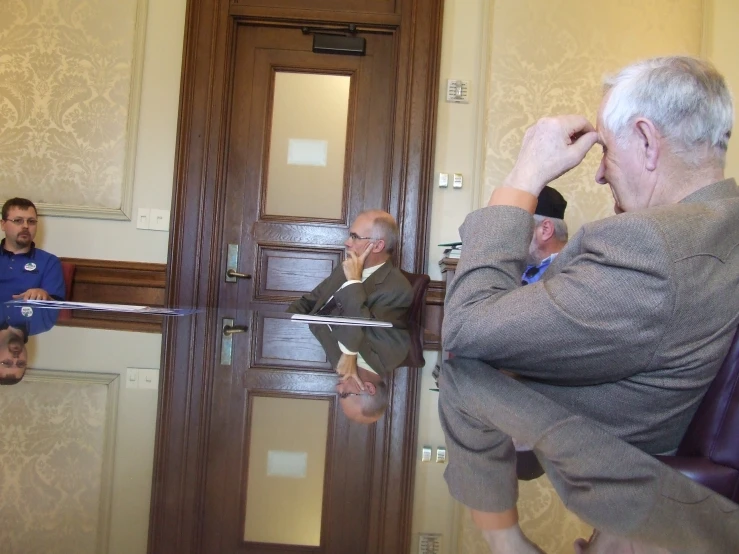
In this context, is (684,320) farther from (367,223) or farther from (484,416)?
(367,223)

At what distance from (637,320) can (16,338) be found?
42.9 inches

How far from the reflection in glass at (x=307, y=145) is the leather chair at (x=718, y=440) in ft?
12.4

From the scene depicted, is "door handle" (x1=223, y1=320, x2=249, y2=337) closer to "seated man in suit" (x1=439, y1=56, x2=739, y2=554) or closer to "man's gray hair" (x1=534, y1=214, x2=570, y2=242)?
"seated man in suit" (x1=439, y1=56, x2=739, y2=554)

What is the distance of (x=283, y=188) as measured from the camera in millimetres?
4609

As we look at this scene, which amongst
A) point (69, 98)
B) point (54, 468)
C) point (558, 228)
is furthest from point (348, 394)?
point (69, 98)

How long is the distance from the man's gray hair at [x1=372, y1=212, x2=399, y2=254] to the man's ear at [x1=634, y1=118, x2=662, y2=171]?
266 centimetres

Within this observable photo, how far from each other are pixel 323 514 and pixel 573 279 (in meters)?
0.61

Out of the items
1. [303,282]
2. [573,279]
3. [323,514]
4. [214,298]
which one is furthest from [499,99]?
[323,514]

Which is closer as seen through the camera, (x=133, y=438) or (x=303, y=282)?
(x=133, y=438)

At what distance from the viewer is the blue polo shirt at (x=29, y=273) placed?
4.24m

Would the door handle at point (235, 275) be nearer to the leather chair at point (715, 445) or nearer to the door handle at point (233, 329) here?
the door handle at point (233, 329)

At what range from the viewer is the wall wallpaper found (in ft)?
14.3

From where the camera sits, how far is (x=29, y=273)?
4.25 m

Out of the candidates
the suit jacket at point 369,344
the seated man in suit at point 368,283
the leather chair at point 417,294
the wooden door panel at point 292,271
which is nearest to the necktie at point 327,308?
the seated man in suit at point 368,283
